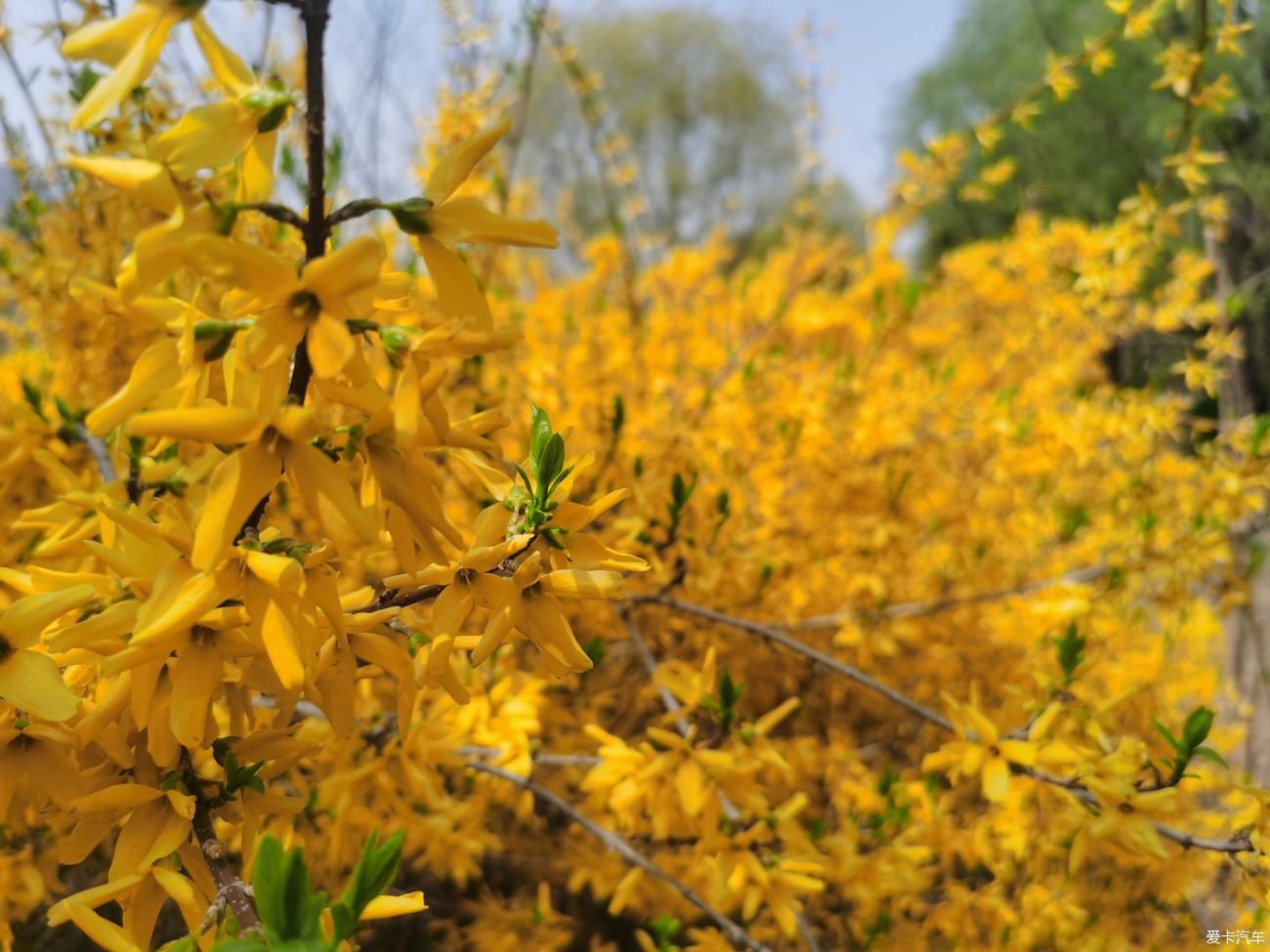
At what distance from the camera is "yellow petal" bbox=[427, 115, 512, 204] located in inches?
27.5

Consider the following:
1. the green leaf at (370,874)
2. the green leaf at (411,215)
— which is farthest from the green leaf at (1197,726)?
the green leaf at (411,215)

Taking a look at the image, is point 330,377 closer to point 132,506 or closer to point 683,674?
point 132,506

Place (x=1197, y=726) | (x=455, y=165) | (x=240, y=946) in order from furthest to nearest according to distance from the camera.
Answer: (x=1197, y=726) → (x=455, y=165) → (x=240, y=946)

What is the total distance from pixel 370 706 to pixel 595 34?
21.1 metres

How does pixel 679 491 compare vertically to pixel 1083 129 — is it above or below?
below

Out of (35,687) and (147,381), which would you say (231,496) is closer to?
(147,381)

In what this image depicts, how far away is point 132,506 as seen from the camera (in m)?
0.86

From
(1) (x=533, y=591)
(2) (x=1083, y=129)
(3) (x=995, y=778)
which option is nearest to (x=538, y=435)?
(1) (x=533, y=591)

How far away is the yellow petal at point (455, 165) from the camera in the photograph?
0.70m

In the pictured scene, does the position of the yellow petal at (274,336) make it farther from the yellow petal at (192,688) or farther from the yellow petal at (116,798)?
the yellow petal at (116,798)

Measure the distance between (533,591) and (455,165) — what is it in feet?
1.32

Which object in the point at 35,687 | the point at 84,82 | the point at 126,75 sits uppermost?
the point at 84,82

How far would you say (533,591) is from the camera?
0.78 metres

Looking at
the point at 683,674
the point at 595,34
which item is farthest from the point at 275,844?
the point at 595,34
